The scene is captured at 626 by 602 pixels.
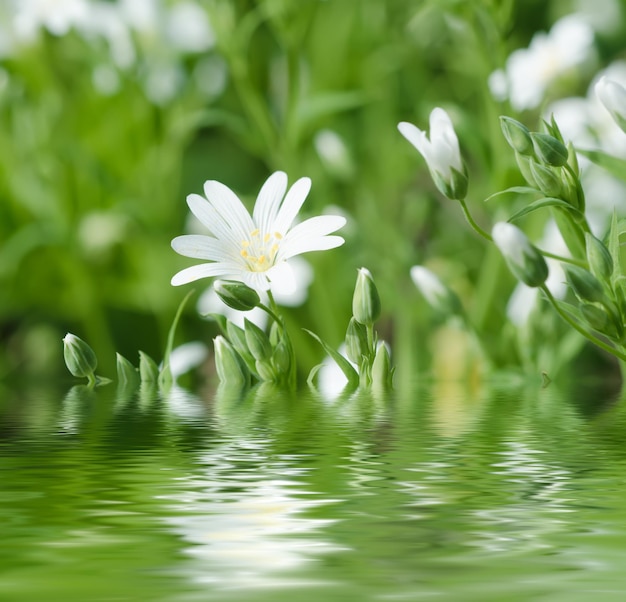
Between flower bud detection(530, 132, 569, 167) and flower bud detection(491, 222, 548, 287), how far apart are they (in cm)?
7

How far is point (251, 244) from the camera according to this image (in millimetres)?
548

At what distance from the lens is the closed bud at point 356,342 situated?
528 mm

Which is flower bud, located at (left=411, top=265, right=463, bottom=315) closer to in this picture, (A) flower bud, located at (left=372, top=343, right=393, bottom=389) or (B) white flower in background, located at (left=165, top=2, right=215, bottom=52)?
(A) flower bud, located at (left=372, top=343, right=393, bottom=389)

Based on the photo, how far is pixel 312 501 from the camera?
12.5 inches

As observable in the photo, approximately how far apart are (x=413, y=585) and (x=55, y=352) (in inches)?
54.3

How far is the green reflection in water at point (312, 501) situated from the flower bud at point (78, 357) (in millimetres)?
38

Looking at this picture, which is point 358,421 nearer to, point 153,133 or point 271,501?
point 271,501

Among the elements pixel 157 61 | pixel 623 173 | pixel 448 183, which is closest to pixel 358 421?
pixel 448 183

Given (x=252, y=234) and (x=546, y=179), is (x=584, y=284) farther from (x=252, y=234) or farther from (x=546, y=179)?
(x=252, y=234)

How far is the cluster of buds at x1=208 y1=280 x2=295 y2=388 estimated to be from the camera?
548 mm

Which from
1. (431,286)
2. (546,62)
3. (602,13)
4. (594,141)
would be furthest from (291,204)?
(602,13)

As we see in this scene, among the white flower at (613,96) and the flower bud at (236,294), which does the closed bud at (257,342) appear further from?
the white flower at (613,96)

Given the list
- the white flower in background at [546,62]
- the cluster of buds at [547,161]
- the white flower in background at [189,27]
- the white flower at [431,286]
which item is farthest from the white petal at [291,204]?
the white flower in background at [189,27]

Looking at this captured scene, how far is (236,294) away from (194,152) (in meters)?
1.45
